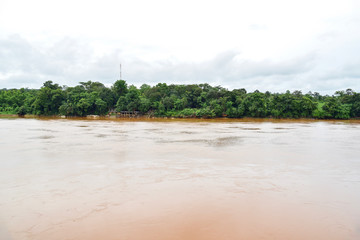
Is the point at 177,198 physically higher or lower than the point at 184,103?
lower

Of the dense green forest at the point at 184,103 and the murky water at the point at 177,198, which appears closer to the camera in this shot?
the murky water at the point at 177,198

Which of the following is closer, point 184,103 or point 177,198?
point 177,198

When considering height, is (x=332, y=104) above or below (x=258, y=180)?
above

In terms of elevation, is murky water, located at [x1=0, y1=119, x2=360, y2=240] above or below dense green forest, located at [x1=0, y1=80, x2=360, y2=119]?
below

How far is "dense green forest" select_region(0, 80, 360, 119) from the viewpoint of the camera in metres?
39.9

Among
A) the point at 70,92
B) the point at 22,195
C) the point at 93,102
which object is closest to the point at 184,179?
the point at 22,195

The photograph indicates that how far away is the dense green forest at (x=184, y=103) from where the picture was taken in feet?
131

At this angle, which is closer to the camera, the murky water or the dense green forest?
the murky water

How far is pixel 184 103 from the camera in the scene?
4462cm

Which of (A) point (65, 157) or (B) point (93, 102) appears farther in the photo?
(B) point (93, 102)

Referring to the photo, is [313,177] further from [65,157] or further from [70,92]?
[70,92]

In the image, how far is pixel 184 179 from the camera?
671 cm

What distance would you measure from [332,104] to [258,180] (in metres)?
38.2

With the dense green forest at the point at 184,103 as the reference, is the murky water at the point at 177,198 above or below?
below
